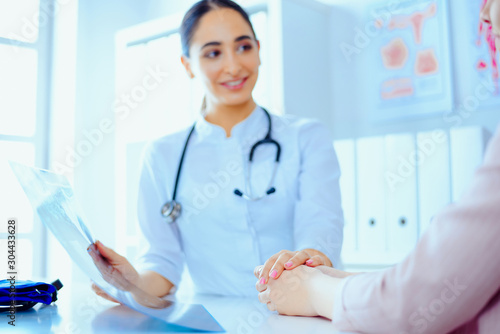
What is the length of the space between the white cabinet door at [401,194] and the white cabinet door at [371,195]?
28mm

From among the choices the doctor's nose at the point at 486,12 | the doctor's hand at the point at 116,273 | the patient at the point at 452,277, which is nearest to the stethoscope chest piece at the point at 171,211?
the doctor's hand at the point at 116,273

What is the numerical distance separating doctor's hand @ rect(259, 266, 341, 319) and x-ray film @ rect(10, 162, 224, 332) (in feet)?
0.36

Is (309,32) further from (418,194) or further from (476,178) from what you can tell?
(476,178)

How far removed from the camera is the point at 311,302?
2.47ft

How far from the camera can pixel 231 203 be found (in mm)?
1387

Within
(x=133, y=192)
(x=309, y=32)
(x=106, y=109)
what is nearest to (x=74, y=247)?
(x=309, y=32)

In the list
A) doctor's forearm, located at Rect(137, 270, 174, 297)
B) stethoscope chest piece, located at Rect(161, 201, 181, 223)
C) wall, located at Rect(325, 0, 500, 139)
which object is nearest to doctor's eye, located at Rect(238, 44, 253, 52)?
stethoscope chest piece, located at Rect(161, 201, 181, 223)

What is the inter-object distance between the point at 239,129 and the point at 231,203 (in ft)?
0.74

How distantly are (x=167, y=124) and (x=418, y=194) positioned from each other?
4.65 ft

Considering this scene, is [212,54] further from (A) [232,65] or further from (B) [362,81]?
(B) [362,81]

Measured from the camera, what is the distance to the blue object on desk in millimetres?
897

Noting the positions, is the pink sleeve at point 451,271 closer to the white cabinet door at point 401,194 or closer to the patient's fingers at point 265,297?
Result: the patient's fingers at point 265,297

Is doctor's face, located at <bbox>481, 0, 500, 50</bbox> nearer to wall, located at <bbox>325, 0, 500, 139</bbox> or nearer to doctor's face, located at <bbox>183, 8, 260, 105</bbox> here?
doctor's face, located at <bbox>183, 8, 260, 105</bbox>

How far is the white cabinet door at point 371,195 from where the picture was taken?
6.69ft
